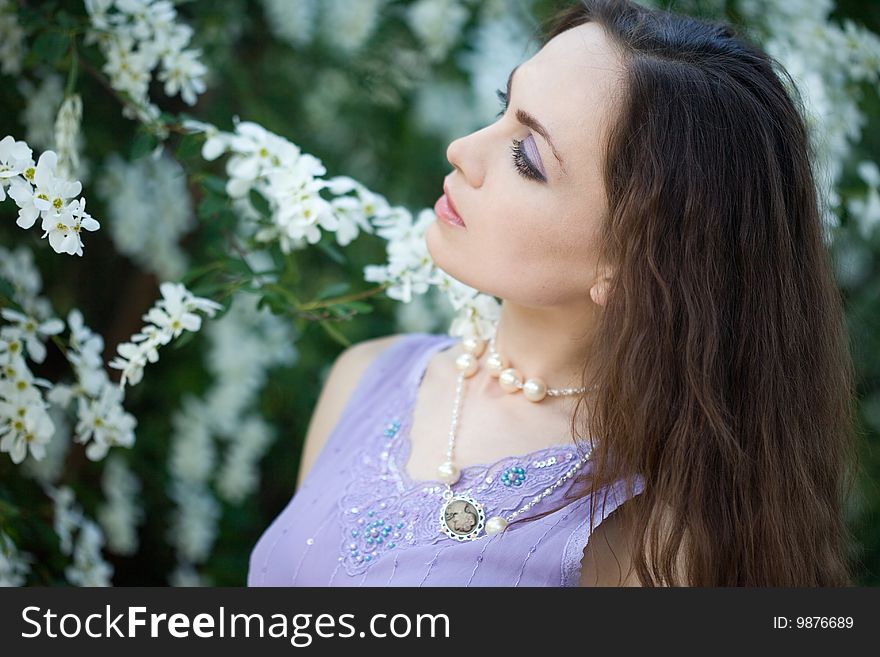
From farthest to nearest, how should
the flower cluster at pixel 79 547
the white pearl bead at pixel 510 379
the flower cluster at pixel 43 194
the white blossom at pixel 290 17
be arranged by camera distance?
the white blossom at pixel 290 17, the flower cluster at pixel 79 547, the white pearl bead at pixel 510 379, the flower cluster at pixel 43 194

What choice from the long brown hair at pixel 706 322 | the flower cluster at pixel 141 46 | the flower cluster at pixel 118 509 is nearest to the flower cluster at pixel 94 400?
the flower cluster at pixel 141 46

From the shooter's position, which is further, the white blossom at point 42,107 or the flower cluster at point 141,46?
the white blossom at point 42,107

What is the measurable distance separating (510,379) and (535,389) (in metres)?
0.05

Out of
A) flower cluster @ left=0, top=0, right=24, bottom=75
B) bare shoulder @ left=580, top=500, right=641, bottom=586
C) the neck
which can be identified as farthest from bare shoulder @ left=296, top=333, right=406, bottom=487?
flower cluster @ left=0, top=0, right=24, bottom=75

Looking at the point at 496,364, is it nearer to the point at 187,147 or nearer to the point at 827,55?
the point at 187,147

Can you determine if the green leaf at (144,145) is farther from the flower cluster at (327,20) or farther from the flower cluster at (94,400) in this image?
the flower cluster at (327,20)

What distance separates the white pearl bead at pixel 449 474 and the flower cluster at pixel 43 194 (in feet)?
1.93

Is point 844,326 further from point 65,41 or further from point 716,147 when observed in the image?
point 65,41

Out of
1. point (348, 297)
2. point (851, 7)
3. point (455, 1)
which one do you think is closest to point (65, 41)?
point (348, 297)

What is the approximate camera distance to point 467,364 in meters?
1.44

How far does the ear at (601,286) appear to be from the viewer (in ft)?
3.99

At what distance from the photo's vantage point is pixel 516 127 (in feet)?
4.01

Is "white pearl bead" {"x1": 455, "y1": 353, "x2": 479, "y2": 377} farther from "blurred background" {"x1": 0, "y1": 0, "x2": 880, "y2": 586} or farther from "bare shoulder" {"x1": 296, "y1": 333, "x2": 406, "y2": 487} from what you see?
"blurred background" {"x1": 0, "y1": 0, "x2": 880, "y2": 586}

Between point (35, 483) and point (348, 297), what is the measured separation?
905 millimetres
